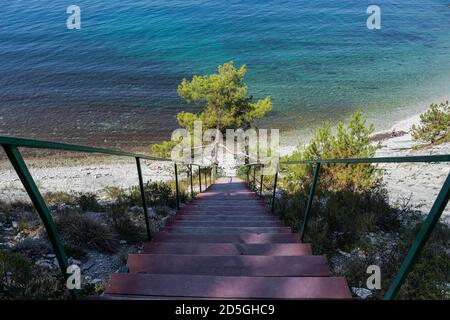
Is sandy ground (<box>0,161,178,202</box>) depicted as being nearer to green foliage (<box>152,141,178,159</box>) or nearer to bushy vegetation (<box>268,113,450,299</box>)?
green foliage (<box>152,141,178,159</box>)

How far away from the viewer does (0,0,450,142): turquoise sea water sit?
91.4 ft

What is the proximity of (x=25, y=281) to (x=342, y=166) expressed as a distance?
24.3ft

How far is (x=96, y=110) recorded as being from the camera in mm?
26375

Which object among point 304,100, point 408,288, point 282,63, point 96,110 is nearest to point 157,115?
point 96,110

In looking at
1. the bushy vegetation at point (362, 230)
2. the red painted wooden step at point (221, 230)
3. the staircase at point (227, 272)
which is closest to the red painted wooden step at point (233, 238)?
the staircase at point (227, 272)

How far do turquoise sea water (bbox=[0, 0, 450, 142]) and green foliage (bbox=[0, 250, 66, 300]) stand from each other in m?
22.4

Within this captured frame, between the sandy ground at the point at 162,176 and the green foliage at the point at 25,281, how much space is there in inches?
216

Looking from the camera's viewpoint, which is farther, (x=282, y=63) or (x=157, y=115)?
(x=282, y=63)

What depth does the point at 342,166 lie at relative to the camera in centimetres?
855

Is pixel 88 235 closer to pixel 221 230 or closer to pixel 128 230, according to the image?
pixel 128 230

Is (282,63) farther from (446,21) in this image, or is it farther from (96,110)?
(446,21)

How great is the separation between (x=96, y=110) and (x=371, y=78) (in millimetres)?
25816

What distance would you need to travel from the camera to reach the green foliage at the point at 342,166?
824 centimetres
